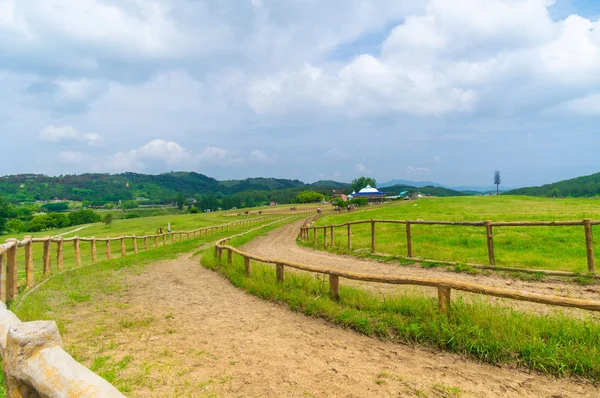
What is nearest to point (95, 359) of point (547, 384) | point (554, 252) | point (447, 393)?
point (447, 393)

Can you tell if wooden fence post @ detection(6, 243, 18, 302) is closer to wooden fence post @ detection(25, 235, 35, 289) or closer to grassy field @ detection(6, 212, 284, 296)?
wooden fence post @ detection(25, 235, 35, 289)

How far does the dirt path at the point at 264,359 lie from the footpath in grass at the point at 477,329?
220 millimetres

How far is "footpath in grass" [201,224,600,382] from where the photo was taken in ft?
14.0

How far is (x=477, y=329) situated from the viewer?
4934mm

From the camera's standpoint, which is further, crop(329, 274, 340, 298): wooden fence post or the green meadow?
the green meadow

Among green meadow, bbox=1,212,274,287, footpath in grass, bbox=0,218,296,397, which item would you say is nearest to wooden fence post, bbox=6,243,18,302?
footpath in grass, bbox=0,218,296,397

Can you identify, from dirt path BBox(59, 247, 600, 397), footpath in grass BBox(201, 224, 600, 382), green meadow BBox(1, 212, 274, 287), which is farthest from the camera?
green meadow BBox(1, 212, 274, 287)

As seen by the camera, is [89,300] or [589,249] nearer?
[89,300]

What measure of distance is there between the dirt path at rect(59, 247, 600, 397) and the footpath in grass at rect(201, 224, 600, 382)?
0.22 m

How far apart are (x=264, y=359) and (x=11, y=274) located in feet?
23.3

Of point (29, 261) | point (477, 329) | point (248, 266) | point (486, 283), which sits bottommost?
point (486, 283)

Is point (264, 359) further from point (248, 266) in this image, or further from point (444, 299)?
point (248, 266)

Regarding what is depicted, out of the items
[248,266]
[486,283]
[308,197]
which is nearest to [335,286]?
[248,266]

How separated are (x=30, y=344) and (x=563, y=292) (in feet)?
29.8
